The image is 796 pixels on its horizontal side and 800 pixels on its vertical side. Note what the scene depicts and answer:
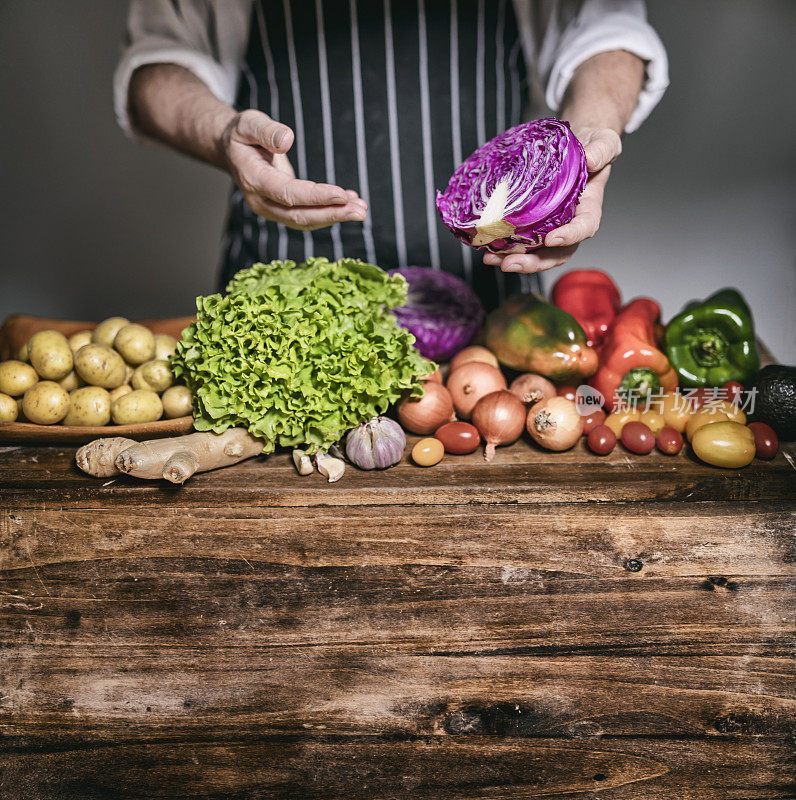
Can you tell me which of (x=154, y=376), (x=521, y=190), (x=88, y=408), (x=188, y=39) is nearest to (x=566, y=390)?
(x=521, y=190)

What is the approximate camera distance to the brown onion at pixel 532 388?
1195 millimetres

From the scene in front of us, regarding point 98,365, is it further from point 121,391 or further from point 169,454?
point 169,454

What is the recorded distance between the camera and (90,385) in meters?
1.20

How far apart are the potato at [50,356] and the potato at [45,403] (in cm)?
3

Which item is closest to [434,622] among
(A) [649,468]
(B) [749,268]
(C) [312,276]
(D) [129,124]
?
(A) [649,468]

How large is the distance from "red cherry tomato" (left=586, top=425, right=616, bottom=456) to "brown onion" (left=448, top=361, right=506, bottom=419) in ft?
0.60

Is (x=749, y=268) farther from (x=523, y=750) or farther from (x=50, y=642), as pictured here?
(x=50, y=642)

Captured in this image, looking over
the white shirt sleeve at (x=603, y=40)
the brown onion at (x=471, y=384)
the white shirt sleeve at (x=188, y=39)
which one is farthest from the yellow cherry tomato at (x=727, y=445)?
the white shirt sleeve at (x=188, y=39)

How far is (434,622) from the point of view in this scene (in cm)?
111

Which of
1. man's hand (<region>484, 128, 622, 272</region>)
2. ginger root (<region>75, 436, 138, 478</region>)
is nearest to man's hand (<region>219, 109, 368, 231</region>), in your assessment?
man's hand (<region>484, 128, 622, 272</region>)

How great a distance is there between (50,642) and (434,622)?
639 mm

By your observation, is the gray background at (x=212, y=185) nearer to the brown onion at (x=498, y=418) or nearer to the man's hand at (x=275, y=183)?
the man's hand at (x=275, y=183)

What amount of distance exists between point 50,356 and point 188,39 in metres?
0.82

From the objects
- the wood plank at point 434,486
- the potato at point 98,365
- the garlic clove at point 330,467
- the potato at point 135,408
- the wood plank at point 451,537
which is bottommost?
the wood plank at point 451,537
